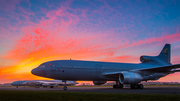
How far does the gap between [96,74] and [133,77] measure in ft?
17.3

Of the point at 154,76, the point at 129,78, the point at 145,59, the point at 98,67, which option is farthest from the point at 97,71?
the point at 145,59

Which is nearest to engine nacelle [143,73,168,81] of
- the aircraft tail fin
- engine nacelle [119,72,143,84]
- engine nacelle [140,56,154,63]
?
engine nacelle [119,72,143,84]

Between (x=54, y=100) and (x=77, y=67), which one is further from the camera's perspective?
(x=77, y=67)

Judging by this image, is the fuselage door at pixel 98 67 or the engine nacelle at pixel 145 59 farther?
the engine nacelle at pixel 145 59

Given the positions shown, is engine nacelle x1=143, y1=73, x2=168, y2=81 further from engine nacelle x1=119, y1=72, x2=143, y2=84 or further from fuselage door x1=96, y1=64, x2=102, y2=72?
fuselage door x1=96, y1=64, x2=102, y2=72

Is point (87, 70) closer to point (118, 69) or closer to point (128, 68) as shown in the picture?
point (118, 69)

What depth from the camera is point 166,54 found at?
106 ft

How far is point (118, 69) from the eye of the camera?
85.3 feet

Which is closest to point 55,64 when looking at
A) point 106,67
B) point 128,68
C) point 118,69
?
point 106,67

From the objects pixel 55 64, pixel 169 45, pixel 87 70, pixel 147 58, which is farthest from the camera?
pixel 169 45

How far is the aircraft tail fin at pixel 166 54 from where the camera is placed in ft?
105

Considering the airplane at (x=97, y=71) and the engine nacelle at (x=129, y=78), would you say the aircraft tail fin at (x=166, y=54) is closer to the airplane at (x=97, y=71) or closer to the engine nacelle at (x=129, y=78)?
the airplane at (x=97, y=71)

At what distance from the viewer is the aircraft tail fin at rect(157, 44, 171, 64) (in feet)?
105

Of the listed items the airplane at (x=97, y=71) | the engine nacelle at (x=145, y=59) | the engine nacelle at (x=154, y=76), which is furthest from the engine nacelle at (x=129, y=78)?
the engine nacelle at (x=145, y=59)
